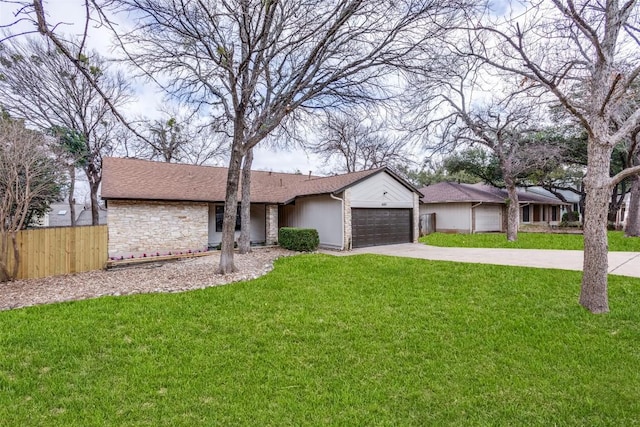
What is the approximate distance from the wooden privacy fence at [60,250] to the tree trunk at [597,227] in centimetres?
1326

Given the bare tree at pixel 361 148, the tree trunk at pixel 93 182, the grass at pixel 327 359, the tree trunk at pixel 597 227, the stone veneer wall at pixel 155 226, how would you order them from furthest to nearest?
the bare tree at pixel 361 148, the tree trunk at pixel 93 182, the stone veneer wall at pixel 155 226, the tree trunk at pixel 597 227, the grass at pixel 327 359

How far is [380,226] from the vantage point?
1512cm

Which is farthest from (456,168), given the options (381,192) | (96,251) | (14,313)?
(14,313)

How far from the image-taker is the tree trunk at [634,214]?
1606 centimetres

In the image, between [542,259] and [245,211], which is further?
[245,211]

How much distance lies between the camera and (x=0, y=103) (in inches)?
538

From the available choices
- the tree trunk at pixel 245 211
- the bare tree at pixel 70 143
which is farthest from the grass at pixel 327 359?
the bare tree at pixel 70 143

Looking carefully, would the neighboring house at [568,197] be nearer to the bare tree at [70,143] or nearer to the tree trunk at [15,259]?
the bare tree at [70,143]

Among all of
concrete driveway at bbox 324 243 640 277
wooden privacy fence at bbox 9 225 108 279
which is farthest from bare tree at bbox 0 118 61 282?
concrete driveway at bbox 324 243 640 277

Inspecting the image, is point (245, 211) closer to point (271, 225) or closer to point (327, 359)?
point (271, 225)

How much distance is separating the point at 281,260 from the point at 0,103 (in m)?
14.0

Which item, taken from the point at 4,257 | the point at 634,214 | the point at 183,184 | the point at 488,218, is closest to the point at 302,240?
the point at 183,184

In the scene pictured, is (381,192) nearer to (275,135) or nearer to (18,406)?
(275,135)

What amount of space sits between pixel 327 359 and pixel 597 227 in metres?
4.97
